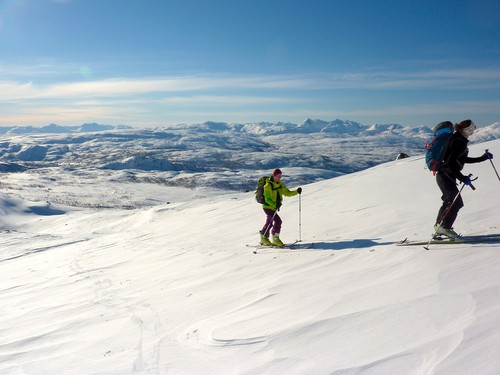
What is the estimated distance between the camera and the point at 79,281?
8.02m

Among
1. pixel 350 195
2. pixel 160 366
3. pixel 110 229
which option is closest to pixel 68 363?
pixel 160 366

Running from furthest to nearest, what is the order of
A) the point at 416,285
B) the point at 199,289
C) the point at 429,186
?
the point at 429,186
the point at 199,289
the point at 416,285

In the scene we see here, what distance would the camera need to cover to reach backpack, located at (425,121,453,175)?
20.5 ft

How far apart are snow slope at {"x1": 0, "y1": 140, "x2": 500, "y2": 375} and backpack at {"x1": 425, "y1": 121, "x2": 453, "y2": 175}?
4.68 ft

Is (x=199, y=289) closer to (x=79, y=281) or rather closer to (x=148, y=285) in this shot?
(x=148, y=285)

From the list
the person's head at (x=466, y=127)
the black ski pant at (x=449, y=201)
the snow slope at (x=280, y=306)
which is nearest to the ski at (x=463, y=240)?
the snow slope at (x=280, y=306)

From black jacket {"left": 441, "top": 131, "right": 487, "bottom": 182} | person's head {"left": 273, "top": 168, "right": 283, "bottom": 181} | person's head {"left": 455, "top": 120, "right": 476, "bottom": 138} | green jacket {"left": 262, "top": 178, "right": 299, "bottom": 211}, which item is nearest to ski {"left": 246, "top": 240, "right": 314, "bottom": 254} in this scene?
green jacket {"left": 262, "top": 178, "right": 299, "bottom": 211}

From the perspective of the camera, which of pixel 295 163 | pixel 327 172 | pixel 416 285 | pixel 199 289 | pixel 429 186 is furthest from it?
pixel 295 163

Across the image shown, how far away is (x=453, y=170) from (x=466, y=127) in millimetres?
710

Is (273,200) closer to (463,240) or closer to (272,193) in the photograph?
(272,193)

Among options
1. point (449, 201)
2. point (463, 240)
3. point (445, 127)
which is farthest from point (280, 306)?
point (445, 127)

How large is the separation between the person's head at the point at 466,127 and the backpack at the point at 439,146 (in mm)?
140

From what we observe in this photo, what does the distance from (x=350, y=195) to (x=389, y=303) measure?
33.6 ft

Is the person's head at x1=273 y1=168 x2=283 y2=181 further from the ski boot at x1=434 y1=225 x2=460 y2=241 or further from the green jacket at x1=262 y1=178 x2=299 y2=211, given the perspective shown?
the ski boot at x1=434 y1=225 x2=460 y2=241
